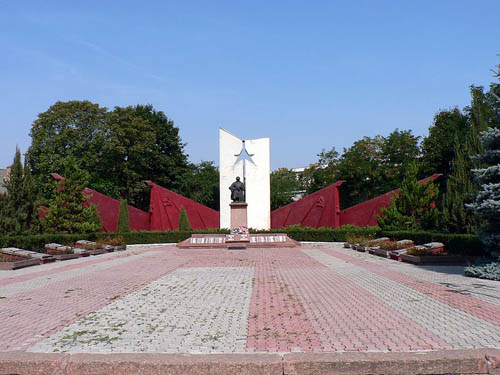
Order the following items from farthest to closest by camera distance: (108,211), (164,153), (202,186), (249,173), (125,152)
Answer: (202,186), (164,153), (125,152), (249,173), (108,211)

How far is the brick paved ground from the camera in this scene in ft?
15.9

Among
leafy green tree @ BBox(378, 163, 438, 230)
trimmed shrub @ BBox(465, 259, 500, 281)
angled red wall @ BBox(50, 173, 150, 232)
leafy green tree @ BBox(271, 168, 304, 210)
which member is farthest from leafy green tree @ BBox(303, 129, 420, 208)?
trimmed shrub @ BBox(465, 259, 500, 281)

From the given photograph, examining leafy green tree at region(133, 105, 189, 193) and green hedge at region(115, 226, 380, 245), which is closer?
green hedge at region(115, 226, 380, 245)

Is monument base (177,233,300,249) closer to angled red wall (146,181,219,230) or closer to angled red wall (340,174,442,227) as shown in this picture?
angled red wall (340,174,442,227)

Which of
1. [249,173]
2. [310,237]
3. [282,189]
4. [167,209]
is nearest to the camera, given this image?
[310,237]

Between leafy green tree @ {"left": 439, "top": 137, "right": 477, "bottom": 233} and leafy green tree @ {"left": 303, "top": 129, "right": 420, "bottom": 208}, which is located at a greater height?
leafy green tree @ {"left": 303, "top": 129, "right": 420, "bottom": 208}

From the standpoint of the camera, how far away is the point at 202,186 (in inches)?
1719

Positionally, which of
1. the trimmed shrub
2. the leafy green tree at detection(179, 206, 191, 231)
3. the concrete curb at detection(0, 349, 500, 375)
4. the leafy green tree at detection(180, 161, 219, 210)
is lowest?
the concrete curb at detection(0, 349, 500, 375)

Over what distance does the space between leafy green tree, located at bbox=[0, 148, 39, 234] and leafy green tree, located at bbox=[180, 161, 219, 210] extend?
2144cm

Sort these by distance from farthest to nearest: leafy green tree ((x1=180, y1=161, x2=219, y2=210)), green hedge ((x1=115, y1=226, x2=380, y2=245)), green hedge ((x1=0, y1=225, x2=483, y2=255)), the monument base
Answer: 1. leafy green tree ((x1=180, y1=161, x2=219, y2=210))
2. green hedge ((x1=115, y1=226, x2=380, y2=245))
3. the monument base
4. green hedge ((x1=0, y1=225, x2=483, y2=255))

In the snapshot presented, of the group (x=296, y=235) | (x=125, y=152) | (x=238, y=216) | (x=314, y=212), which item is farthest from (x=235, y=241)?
(x=125, y=152)

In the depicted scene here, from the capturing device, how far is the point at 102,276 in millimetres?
11195

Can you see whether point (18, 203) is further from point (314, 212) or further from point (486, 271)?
point (486, 271)

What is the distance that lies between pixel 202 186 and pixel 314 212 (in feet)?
56.5
